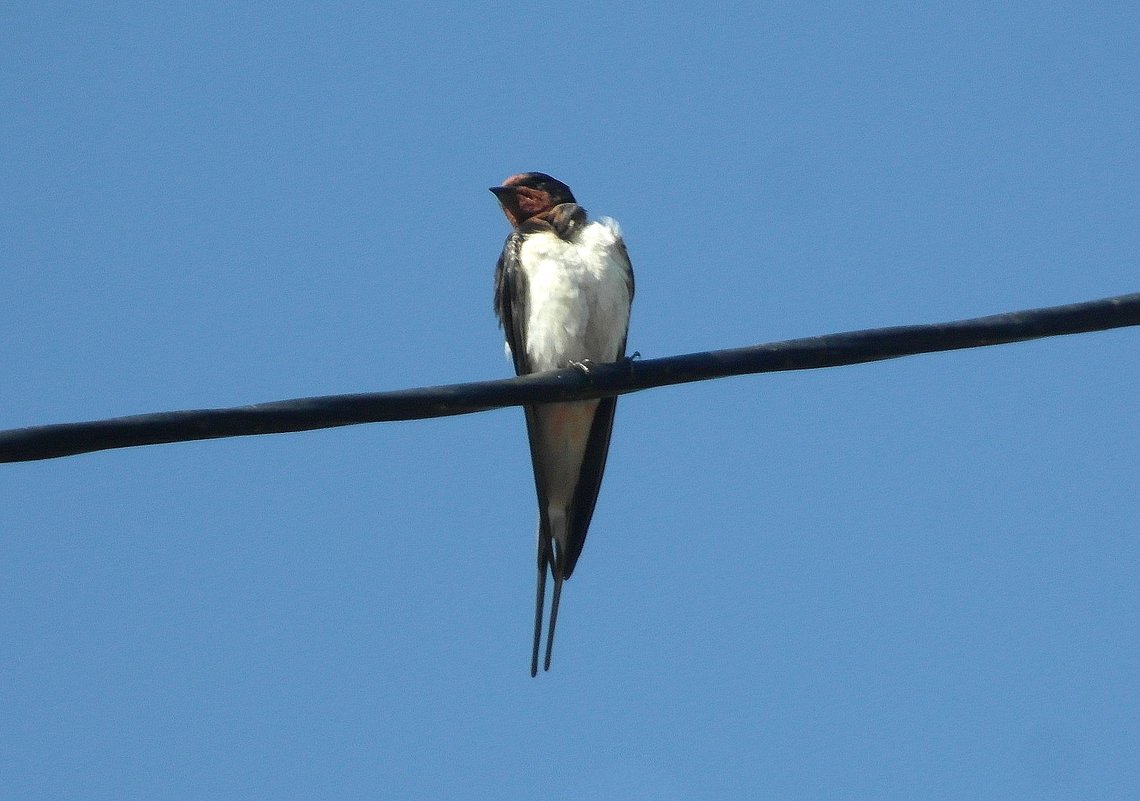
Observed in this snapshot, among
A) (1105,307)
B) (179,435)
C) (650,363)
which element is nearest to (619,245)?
(650,363)

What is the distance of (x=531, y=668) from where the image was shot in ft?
15.7

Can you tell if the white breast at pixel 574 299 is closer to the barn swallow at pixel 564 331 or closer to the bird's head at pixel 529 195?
the barn swallow at pixel 564 331

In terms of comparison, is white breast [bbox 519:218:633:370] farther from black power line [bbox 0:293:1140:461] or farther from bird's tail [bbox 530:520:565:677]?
black power line [bbox 0:293:1140:461]

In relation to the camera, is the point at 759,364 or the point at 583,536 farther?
the point at 583,536

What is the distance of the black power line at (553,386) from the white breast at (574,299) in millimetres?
1959

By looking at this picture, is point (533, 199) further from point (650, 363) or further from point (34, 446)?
point (34, 446)

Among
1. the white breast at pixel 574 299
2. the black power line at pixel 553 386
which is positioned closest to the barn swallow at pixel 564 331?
the white breast at pixel 574 299

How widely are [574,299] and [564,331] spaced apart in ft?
0.41

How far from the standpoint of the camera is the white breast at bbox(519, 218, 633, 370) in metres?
5.56

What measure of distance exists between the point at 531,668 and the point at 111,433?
2283 millimetres

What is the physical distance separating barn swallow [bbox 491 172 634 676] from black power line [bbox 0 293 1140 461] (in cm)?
198

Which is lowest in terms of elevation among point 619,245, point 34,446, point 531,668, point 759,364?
point 531,668

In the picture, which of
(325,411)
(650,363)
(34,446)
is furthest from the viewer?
(650,363)

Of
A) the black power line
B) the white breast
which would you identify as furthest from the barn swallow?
the black power line
